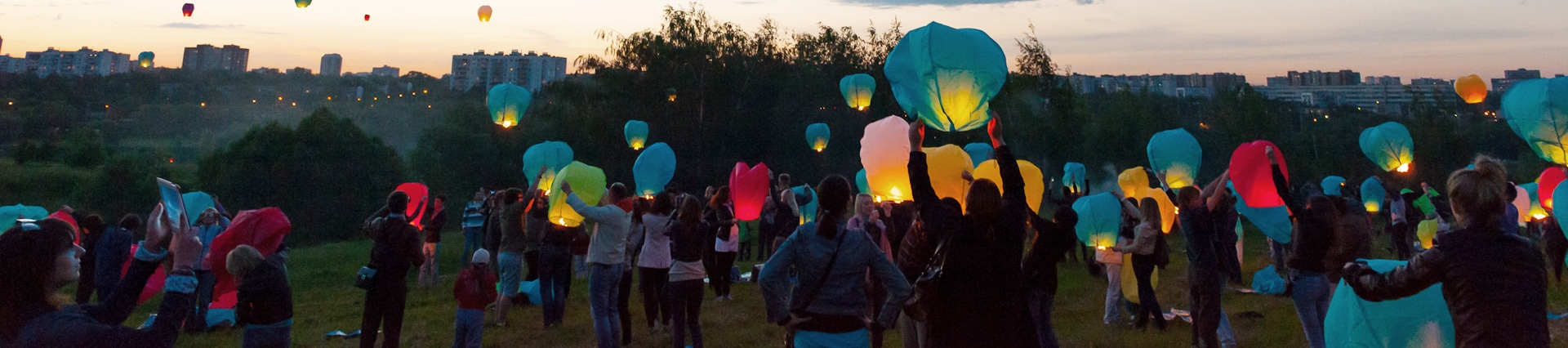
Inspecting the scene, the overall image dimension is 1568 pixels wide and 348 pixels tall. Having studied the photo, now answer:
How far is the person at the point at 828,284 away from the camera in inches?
146

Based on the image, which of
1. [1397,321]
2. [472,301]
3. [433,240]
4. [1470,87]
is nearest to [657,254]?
[472,301]

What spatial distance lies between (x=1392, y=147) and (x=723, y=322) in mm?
10416

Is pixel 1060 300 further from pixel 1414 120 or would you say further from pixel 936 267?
pixel 1414 120

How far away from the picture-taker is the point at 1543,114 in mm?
6617

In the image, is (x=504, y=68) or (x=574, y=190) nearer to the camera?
(x=574, y=190)

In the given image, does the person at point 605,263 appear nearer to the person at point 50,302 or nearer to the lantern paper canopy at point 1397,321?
the person at point 50,302

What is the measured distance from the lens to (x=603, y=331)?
664 centimetres

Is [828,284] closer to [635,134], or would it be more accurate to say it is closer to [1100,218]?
[1100,218]

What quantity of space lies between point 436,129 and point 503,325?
3163 centimetres

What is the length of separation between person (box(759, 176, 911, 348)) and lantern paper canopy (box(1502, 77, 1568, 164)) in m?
5.98

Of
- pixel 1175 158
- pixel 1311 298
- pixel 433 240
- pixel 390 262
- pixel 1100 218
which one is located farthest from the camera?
pixel 433 240

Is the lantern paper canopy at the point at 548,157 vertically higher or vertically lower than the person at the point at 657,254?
higher

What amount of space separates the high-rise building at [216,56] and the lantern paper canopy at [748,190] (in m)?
120

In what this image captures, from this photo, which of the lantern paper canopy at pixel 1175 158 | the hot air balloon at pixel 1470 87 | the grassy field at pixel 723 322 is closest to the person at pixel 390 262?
the grassy field at pixel 723 322
